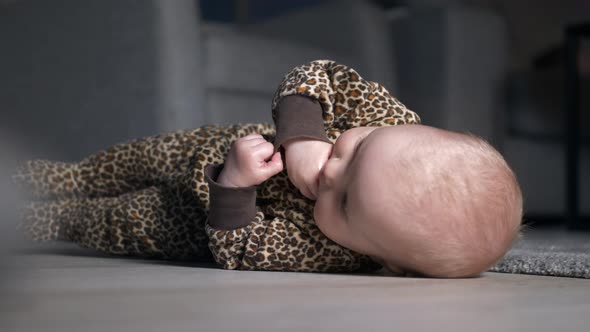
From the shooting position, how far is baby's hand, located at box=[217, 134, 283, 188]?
42.7 inches

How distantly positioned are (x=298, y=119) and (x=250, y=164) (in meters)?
0.12

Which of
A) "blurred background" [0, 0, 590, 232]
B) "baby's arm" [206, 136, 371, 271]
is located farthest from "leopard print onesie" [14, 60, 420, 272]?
"blurred background" [0, 0, 590, 232]

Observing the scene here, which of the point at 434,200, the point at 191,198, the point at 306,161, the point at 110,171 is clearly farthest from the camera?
the point at 110,171

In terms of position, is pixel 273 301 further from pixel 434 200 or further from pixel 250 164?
pixel 250 164

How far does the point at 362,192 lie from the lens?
0.92m

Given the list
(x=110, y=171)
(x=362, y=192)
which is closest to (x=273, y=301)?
(x=362, y=192)

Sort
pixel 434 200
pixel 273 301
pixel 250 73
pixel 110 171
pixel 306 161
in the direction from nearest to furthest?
pixel 273 301, pixel 434 200, pixel 306 161, pixel 110 171, pixel 250 73

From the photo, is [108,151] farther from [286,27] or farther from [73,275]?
[286,27]

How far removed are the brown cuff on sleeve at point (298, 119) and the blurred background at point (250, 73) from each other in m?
0.62

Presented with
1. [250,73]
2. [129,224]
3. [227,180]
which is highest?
[250,73]

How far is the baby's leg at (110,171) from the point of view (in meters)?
1.37

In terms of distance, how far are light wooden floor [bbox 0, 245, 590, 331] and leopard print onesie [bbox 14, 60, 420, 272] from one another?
7 centimetres

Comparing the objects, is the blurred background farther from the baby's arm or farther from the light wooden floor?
the light wooden floor

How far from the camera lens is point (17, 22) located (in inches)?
92.2
